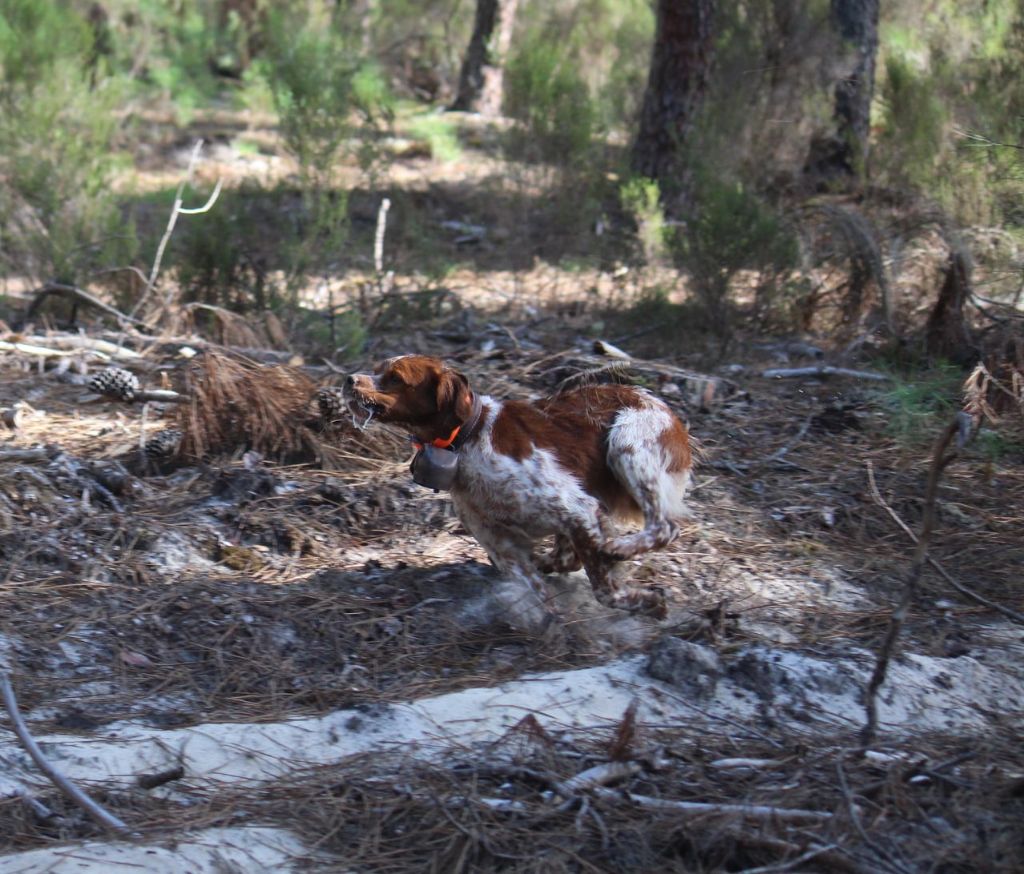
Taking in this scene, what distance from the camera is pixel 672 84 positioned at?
12031 millimetres

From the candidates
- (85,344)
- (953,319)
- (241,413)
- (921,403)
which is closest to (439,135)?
(85,344)

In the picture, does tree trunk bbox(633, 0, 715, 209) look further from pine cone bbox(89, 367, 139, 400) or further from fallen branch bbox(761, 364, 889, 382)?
pine cone bbox(89, 367, 139, 400)

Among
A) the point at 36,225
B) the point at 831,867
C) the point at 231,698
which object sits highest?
the point at 36,225

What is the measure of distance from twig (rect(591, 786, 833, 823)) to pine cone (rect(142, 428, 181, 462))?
3372mm

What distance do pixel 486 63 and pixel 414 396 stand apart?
42.1ft

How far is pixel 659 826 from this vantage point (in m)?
3.27

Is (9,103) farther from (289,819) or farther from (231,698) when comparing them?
(289,819)

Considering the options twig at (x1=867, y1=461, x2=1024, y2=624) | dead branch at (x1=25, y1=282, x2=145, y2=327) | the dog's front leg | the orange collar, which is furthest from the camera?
dead branch at (x1=25, y1=282, x2=145, y2=327)

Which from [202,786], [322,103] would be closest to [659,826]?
[202,786]

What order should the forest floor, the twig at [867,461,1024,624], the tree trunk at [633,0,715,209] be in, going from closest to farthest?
the forest floor, the twig at [867,461,1024,624], the tree trunk at [633,0,715,209]

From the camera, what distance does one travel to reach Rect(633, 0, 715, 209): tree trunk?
464 inches

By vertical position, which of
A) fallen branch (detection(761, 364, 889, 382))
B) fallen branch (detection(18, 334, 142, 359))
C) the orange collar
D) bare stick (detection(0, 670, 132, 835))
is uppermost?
the orange collar

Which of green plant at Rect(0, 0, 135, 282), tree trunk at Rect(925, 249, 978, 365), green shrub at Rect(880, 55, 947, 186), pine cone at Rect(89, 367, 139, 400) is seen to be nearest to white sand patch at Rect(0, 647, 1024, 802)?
pine cone at Rect(89, 367, 139, 400)

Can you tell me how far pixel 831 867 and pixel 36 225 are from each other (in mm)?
8261
